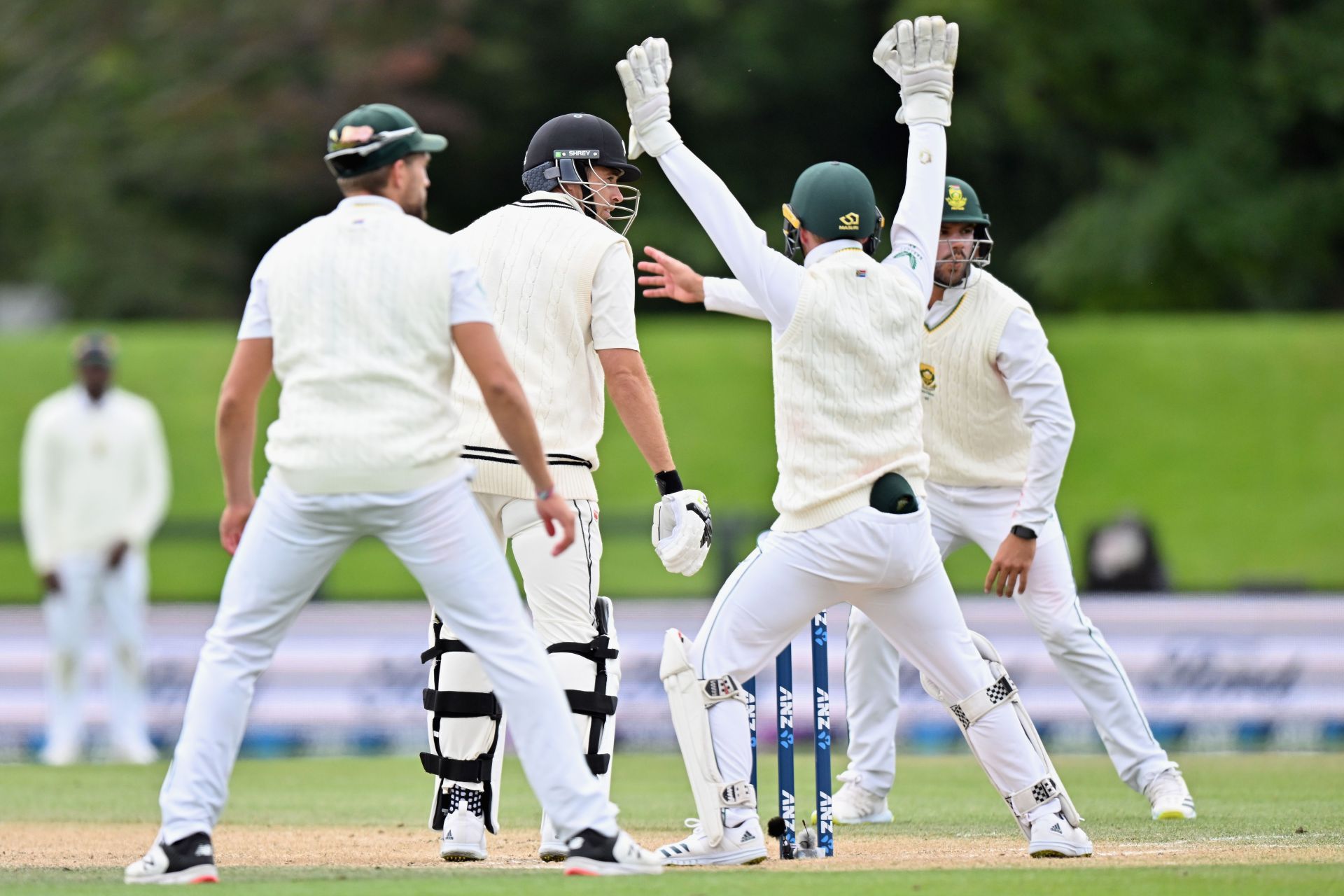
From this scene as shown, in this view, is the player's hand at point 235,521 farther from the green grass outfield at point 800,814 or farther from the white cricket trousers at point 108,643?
the white cricket trousers at point 108,643

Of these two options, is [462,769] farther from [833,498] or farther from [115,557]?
[115,557]

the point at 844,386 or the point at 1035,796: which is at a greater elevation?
the point at 844,386

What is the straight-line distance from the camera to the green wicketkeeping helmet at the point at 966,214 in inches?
306

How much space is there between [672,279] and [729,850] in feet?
6.19

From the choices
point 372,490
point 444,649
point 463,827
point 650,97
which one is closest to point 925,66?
point 650,97

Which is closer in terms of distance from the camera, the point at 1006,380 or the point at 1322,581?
the point at 1006,380

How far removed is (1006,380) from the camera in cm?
767

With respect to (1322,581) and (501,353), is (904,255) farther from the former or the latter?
(1322,581)

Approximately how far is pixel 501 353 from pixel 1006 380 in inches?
110

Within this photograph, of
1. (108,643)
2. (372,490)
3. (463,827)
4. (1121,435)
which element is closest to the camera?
(372,490)

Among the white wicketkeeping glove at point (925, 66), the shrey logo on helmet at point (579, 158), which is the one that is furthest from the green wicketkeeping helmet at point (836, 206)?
the shrey logo on helmet at point (579, 158)

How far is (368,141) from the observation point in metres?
5.62

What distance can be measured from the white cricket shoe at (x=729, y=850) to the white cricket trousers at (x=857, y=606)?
0.16 feet

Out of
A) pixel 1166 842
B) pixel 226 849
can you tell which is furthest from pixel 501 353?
pixel 1166 842
